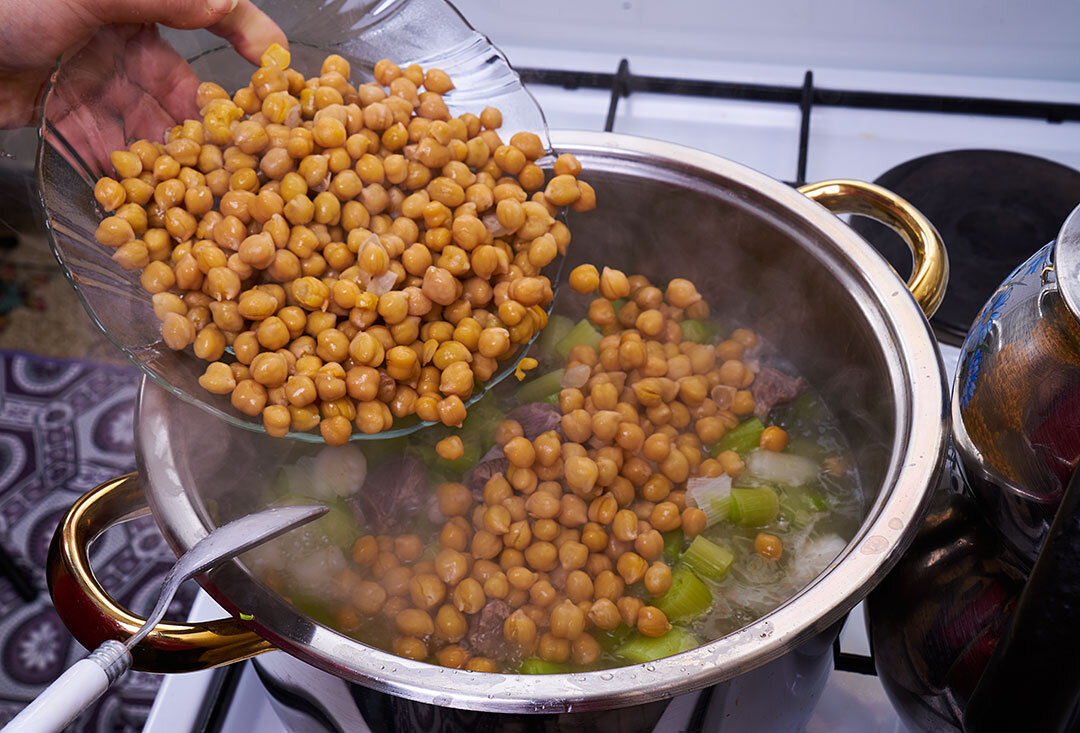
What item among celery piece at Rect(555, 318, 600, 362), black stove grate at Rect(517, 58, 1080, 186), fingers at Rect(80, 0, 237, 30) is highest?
fingers at Rect(80, 0, 237, 30)

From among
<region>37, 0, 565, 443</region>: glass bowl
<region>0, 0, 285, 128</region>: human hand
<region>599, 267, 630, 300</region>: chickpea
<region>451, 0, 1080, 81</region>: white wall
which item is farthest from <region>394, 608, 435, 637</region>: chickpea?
<region>451, 0, 1080, 81</region>: white wall

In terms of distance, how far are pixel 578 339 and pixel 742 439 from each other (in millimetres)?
311

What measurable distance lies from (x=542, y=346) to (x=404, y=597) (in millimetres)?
484

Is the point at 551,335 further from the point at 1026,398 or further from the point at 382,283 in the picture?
the point at 1026,398

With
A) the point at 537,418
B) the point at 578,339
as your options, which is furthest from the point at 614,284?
the point at 537,418

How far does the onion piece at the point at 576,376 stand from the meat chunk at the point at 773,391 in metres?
0.28

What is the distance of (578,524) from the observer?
3.92ft

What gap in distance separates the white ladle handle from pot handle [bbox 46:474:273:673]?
0.07m

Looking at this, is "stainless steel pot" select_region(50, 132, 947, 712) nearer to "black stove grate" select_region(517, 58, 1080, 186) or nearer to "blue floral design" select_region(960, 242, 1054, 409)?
"blue floral design" select_region(960, 242, 1054, 409)

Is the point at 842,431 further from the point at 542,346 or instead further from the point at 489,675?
the point at 489,675

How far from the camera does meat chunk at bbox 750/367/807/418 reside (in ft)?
4.38

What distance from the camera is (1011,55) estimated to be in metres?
1.77

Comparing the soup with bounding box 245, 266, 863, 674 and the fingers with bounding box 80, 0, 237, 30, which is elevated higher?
Answer: the fingers with bounding box 80, 0, 237, 30

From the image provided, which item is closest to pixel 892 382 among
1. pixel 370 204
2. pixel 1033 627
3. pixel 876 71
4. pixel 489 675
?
pixel 1033 627
